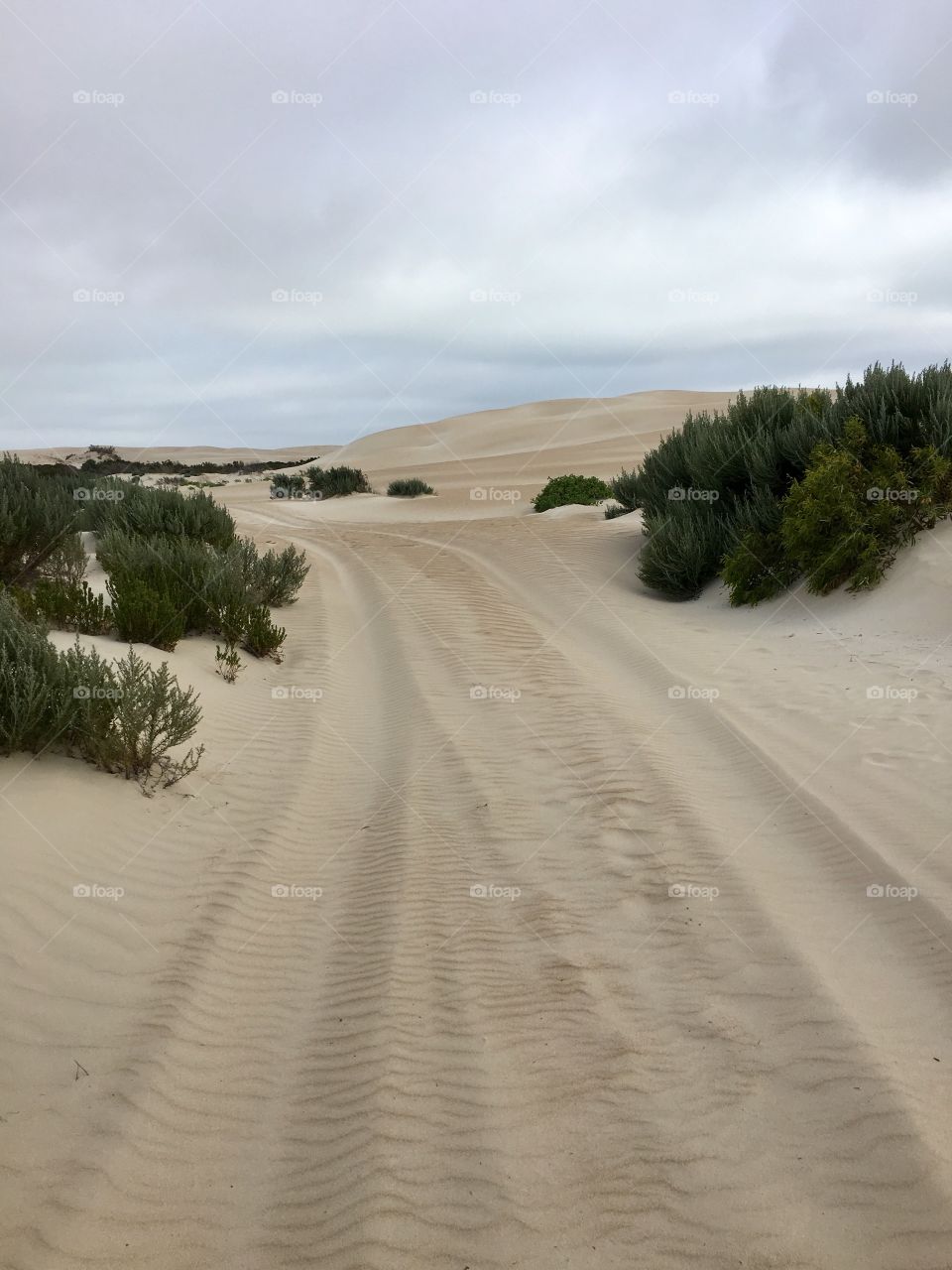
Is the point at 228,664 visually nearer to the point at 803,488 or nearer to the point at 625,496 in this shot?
the point at 803,488

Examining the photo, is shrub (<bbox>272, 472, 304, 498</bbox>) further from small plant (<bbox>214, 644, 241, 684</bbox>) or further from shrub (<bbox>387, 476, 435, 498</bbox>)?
small plant (<bbox>214, 644, 241, 684</bbox>)

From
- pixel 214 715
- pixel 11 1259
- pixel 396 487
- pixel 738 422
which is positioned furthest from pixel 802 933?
pixel 396 487

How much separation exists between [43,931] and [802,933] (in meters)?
3.37

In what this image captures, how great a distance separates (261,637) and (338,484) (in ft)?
85.3

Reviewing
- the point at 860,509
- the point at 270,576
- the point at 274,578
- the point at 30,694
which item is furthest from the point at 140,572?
the point at 860,509

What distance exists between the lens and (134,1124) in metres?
2.67

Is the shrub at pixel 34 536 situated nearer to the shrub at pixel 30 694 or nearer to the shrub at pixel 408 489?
the shrub at pixel 30 694

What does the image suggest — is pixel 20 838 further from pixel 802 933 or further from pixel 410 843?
pixel 802 933

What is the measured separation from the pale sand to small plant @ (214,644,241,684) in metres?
0.27

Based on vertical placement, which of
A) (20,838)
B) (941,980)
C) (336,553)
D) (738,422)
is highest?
(738,422)

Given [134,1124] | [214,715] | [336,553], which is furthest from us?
[336,553]

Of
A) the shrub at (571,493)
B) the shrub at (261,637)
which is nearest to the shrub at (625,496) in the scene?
the shrub at (571,493)

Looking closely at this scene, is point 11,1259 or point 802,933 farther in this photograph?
point 802,933

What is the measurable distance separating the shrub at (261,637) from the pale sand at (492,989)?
1.04 meters
